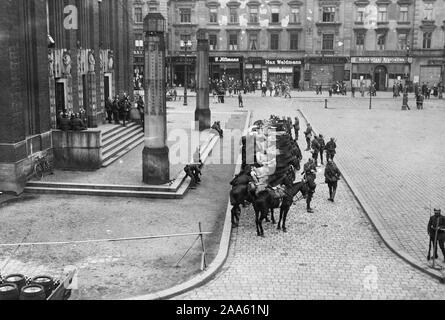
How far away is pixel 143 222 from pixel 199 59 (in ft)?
63.6

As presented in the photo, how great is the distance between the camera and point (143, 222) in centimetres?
1650

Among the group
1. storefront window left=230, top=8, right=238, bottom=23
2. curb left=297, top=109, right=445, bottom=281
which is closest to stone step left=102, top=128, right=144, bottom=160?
curb left=297, top=109, right=445, bottom=281

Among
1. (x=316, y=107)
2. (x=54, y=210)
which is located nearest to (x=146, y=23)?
(x=54, y=210)

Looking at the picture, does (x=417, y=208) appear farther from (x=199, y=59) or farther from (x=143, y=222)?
(x=199, y=59)

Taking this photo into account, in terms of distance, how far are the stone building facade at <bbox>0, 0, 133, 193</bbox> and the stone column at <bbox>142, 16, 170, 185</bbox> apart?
14.1ft

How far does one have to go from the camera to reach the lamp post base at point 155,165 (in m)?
20.0

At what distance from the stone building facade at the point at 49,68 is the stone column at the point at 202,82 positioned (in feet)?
15.4

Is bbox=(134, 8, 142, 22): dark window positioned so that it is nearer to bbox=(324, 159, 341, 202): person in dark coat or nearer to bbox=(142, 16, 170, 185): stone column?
bbox=(142, 16, 170, 185): stone column

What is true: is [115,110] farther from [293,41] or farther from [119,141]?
[293,41]

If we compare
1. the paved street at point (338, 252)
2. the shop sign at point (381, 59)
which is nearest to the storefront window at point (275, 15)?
the shop sign at point (381, 59)

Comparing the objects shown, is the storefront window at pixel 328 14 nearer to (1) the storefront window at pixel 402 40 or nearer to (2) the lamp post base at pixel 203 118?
(1) the storefront window at pixel 402 40

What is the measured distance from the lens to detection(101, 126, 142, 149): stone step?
25109 mm

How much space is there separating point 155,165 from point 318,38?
51.0 m

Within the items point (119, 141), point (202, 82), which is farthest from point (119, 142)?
point (202, 82)
